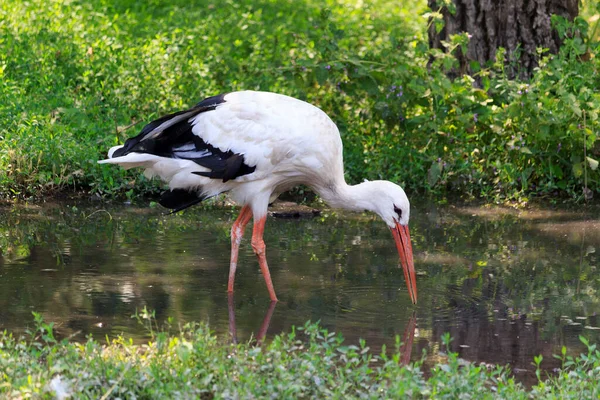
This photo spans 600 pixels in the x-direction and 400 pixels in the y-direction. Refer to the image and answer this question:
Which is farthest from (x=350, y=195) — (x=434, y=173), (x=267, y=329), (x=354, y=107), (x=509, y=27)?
(x=509, y=27)

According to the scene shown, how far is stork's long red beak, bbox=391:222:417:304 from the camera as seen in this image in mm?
6097

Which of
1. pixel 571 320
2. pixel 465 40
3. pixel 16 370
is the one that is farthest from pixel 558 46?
pixel 16 370

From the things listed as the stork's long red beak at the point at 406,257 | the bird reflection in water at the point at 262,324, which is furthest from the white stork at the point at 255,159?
the bird reflection in water at the point at 262,324

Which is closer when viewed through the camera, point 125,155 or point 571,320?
point 571,320

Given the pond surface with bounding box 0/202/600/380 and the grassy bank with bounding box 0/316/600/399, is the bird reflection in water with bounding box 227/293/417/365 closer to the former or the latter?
the pond surface with bounding box 0/202/600/380

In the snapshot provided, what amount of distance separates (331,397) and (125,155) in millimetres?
2821

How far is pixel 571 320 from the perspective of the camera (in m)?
5.89

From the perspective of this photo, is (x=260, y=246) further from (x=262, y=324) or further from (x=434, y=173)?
(x=434, y=173)

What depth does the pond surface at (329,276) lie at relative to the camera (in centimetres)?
Result: 564

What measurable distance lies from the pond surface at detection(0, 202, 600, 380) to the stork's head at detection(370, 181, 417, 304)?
0.24m

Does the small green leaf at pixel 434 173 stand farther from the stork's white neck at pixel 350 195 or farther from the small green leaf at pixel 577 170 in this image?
the stork's white neck at pixel 350 195

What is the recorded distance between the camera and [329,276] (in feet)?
21.8

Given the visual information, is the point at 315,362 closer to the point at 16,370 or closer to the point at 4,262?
the point at 16,370

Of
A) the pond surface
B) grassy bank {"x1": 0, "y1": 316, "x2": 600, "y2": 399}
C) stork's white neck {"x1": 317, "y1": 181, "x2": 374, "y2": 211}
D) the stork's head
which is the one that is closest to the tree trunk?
the pond surface
